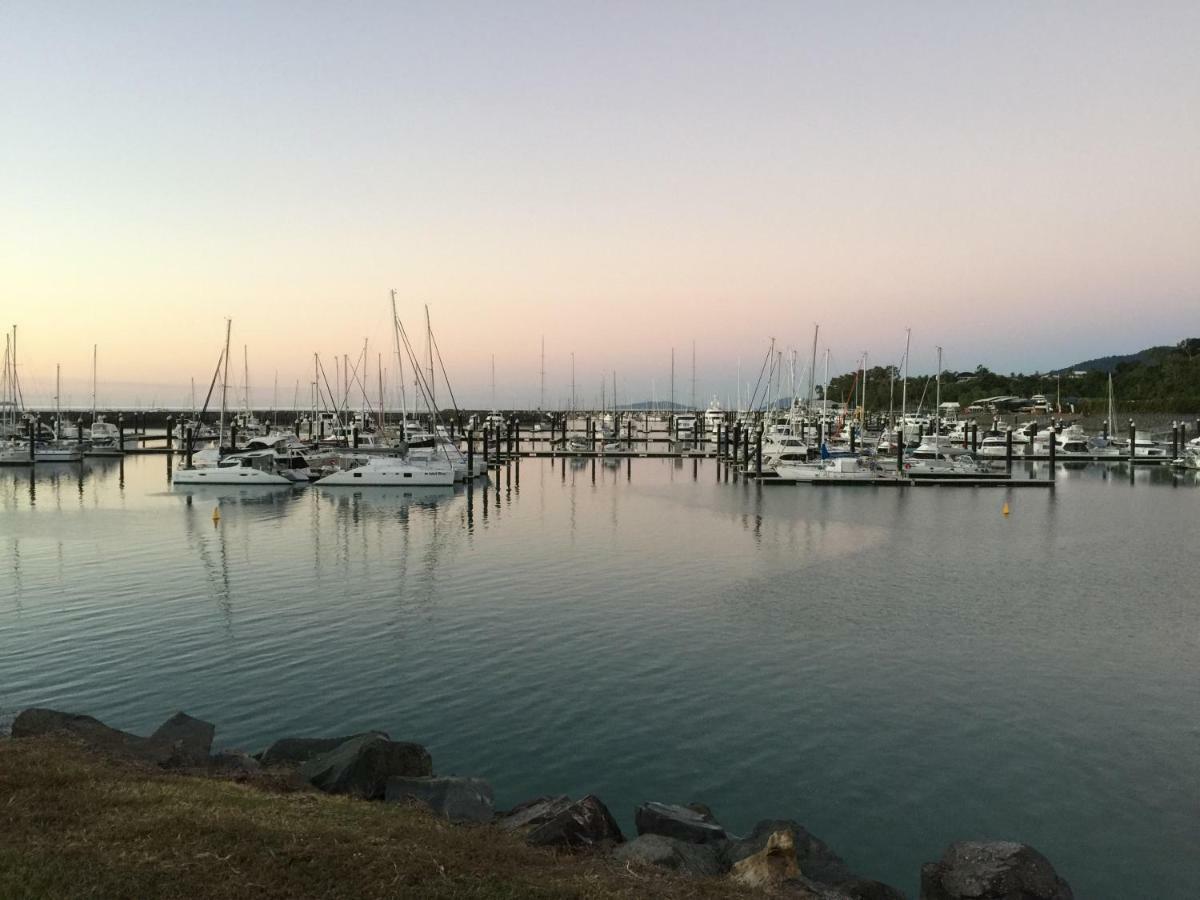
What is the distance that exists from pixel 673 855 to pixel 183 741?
9679mm

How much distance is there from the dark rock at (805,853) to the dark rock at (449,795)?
12.7 feet

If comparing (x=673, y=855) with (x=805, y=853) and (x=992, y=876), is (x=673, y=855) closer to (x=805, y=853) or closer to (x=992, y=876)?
(x=805, y=853)

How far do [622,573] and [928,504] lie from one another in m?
37.0

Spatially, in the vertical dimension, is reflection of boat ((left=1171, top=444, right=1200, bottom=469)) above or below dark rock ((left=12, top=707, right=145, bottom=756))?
above

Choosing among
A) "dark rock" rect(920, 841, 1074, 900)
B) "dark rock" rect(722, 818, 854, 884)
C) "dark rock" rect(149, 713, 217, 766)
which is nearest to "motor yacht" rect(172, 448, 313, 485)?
"dark rock" rect(149, 713, 217, 766)

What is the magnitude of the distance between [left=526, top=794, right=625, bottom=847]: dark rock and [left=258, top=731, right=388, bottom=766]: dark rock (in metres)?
4.87

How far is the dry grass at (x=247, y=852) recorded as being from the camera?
9.29 metres

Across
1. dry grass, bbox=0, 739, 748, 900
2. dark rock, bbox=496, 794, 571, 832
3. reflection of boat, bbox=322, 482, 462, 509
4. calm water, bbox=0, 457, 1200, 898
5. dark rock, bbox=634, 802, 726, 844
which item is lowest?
calm water, bbox=0, 457, 1200, 898

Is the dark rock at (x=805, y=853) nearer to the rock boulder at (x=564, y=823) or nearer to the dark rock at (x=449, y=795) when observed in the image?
the rock boulder at (x=564, y=823)

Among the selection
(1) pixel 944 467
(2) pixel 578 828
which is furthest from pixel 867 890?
(1) pixel 944 467

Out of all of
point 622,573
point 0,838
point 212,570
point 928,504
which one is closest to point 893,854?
point 0,838

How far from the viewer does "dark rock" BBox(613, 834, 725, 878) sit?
1188cm

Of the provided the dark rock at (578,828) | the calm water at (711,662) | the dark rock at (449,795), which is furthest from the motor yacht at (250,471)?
the dark rock at (578,828)

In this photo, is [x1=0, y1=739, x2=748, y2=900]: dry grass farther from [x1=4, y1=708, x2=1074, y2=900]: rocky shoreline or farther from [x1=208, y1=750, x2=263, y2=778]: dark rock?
[x1=208, y1=750, x2=263, y2=778]: dark rock
